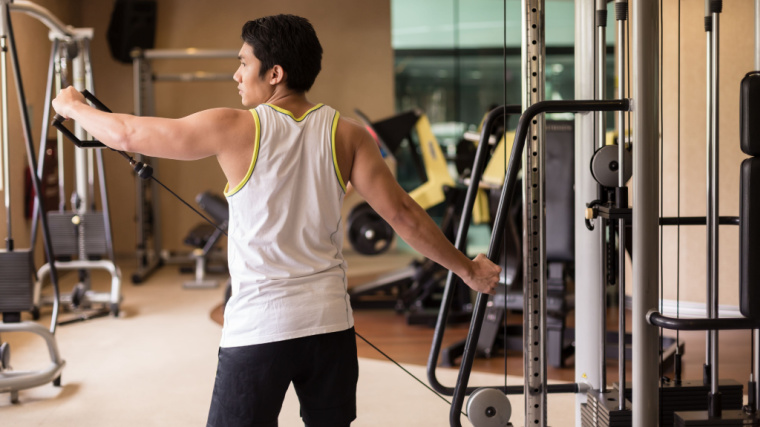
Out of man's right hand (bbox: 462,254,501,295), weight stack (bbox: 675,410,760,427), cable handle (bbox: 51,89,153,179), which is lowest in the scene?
weight stack (bbox: 675,410,760,427)

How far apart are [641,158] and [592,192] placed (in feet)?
2.19

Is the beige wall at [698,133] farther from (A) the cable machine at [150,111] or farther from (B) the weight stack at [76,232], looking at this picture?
(B) the weight stack at [76,232]

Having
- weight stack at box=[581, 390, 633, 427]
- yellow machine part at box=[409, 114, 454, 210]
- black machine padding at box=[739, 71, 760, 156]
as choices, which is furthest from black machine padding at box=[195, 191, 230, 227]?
black machine padding at box=[739, 71, 760, 156]

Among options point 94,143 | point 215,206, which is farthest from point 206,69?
point 94,143

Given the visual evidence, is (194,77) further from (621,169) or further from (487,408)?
(487,408)

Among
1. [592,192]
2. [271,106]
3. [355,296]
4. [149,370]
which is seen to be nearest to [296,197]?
[271,106]

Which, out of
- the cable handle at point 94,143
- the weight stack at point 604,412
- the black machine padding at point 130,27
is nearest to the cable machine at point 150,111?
the black machine padding at point 130,27

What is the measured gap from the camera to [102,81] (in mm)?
8141

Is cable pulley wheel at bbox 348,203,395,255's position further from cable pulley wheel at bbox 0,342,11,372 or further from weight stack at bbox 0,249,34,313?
cable pulley wheel at bbox 0,342,11,372

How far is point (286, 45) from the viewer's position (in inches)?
65.1

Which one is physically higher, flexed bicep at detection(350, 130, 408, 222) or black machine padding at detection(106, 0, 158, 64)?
black machine padding at detection(106, 0, 158, 64)

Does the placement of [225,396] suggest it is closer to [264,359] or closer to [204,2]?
[264,359]

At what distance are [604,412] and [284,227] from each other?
1.25 metres

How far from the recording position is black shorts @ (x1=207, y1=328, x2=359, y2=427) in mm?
1665
